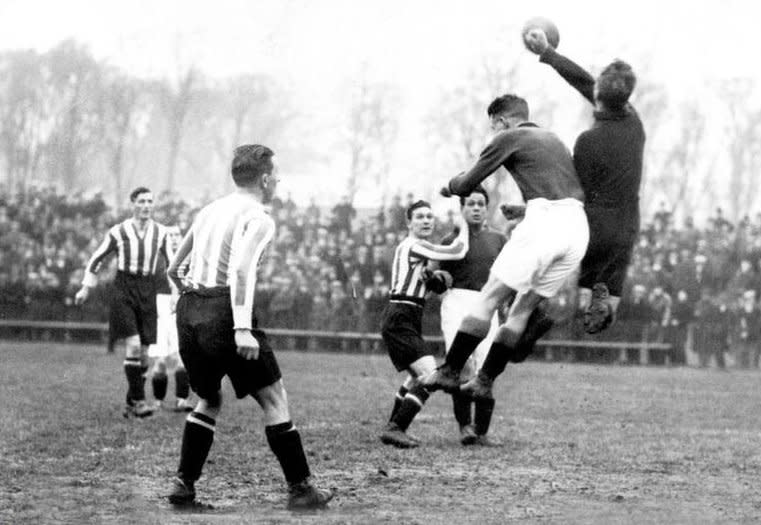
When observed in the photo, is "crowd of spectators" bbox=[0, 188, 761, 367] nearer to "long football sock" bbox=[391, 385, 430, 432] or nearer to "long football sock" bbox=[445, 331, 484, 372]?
"long football sock" bbox=[391, 385, 430, 432]

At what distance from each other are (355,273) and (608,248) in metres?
16.1

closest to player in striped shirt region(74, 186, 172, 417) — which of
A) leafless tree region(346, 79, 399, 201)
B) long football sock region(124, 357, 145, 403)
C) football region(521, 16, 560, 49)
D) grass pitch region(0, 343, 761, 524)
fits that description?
long football sock region(124, 357, 145, 403)

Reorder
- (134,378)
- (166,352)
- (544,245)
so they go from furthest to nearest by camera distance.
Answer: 1. (166,352)
2. (134,378)
3. (544,245)

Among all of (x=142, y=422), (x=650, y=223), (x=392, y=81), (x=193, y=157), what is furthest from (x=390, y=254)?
(x=193, y=157)

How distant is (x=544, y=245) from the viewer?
7.66 metres

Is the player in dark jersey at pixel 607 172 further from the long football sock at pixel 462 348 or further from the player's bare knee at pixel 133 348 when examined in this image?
the player's bare knee at pixel 133 348

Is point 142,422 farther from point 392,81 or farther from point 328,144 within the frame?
point 328,144

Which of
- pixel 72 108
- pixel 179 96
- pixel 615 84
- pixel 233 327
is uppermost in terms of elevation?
pixel 179 96

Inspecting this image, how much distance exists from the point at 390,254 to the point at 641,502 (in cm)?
1647

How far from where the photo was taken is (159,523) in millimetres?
6621

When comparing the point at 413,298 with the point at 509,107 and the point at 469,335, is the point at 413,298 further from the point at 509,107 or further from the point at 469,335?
the point at 509,107

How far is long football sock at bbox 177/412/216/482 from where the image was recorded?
7386 mm

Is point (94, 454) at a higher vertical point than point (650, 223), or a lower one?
lower

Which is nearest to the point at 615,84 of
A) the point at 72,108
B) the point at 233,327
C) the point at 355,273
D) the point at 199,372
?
the point at 233,327
